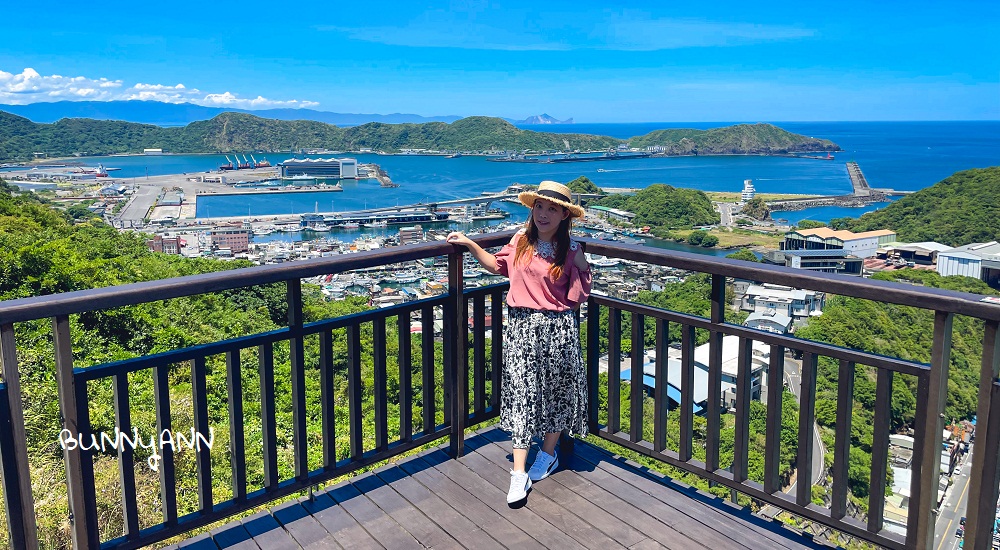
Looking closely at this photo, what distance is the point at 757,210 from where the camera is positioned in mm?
51094

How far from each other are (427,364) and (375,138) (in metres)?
121

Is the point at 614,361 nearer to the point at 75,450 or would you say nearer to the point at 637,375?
the point at 637,375

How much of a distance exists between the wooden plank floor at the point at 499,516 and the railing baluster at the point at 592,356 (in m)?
0.25

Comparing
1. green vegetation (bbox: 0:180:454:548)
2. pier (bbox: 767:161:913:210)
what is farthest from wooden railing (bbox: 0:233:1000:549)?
pier (bbox: 767:161:913:210)

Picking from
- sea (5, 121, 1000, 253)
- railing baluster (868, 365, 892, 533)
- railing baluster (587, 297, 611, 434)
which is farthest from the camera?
sea (5, 121, 1000, 253)

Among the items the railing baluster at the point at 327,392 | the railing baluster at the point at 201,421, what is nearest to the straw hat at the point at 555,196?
the railing baluster at the point at 327,392

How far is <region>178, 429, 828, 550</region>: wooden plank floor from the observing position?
83.4 inches

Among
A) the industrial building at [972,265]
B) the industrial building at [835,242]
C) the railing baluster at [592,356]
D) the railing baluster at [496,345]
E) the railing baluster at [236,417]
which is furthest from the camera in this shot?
the industrial building at [835,242]

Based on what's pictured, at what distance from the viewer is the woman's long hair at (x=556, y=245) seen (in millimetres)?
2418

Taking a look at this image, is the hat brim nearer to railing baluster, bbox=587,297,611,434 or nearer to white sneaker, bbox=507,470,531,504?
railing baluster, bbox=587,297,611,434

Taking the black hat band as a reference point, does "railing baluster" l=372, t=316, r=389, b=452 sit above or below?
below

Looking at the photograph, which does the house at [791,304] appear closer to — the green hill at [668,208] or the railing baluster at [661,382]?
the railing baluster at [661,382]

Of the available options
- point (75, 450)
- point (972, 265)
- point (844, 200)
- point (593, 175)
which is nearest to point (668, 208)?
point (844, 200)

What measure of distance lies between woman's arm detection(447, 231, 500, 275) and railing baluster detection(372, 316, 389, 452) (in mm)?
396
